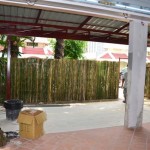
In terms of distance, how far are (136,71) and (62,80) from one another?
401cm

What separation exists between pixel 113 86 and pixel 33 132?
6.16m

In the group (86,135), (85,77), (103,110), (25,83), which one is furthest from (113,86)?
(86,135)

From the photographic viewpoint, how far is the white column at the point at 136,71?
6359 mm

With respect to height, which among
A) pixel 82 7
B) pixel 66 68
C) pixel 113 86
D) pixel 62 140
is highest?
pixel 82 7

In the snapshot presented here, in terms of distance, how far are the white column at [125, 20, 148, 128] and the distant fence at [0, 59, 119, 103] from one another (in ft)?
12.6

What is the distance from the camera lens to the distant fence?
9.28 metres

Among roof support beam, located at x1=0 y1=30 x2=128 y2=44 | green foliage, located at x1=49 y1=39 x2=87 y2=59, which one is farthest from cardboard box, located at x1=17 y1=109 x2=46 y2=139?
green foliage, located at x1=49 y1=39 x2=87 y2=59

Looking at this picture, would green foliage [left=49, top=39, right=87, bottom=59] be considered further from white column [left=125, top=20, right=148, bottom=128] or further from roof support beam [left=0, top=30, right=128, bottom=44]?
white column [left=125, top=20, right=148, bottom=128]

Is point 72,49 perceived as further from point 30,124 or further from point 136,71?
point 30,124

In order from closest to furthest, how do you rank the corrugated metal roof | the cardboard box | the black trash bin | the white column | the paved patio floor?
the paved patio floor
the cardboard box
the white column
the black trash bin
the corrugated metal roof

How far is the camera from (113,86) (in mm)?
10906

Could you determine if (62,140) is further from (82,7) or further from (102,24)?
(102,24)

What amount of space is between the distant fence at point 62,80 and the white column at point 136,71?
384 cm

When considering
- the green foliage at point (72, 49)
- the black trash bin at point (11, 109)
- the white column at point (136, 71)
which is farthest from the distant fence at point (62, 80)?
the white column at point (136, 71)
